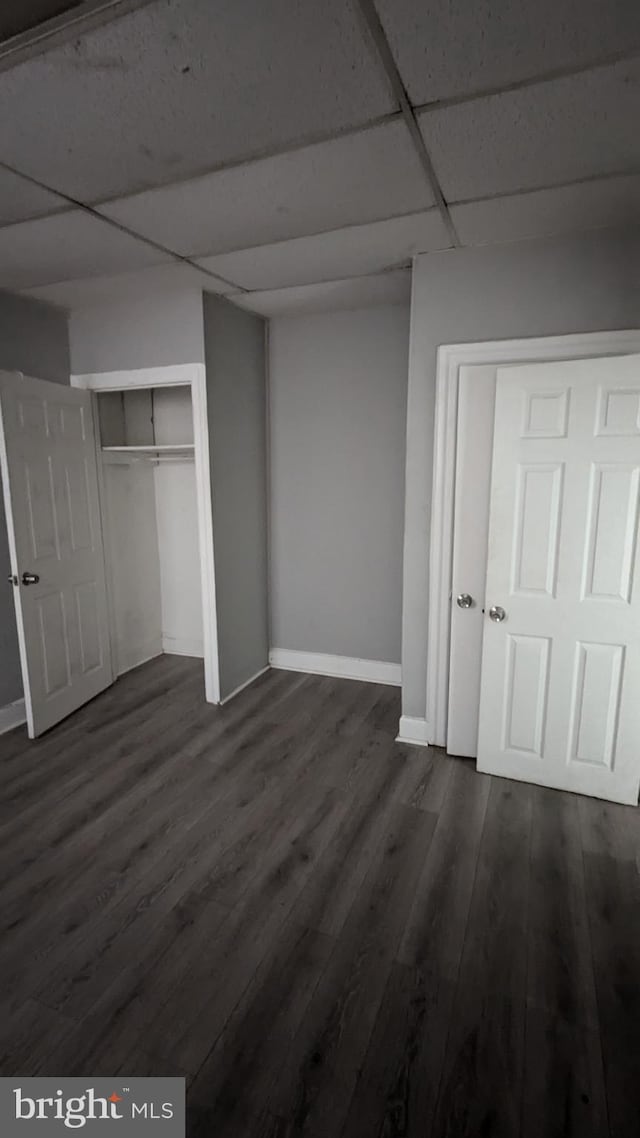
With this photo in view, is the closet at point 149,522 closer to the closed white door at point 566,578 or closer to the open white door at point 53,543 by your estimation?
the open white door at point 53,543

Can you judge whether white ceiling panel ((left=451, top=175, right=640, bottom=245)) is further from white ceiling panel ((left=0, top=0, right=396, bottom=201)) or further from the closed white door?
white ceiling panel ((left=0, top=0, right=396, bottom=201))

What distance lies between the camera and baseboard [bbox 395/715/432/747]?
2990mm

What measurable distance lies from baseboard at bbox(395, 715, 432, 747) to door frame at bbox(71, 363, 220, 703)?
1.25 m

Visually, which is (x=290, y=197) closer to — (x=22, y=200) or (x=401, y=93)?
(x=401, y=93)

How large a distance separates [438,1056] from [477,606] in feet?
5.88

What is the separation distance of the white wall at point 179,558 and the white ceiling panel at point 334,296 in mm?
1358

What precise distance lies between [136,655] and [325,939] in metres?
2.96

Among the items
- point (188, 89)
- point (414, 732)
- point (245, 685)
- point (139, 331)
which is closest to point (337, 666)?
point (245, 685)

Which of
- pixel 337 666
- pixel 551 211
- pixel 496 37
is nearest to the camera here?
pixel 496 37

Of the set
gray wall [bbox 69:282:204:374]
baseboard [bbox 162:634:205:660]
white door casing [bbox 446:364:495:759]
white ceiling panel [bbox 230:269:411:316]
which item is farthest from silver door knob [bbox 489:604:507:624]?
baseboard [bbox 162:634:205:660]

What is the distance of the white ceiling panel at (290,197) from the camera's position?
1727 mm

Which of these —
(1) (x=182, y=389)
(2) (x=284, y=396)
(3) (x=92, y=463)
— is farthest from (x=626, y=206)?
(3) (x=92, y=463)

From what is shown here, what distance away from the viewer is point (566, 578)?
7.96ft

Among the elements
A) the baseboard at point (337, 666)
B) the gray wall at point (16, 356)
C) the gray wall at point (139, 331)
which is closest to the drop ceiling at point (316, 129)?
the gray wall at point (139, 331)
